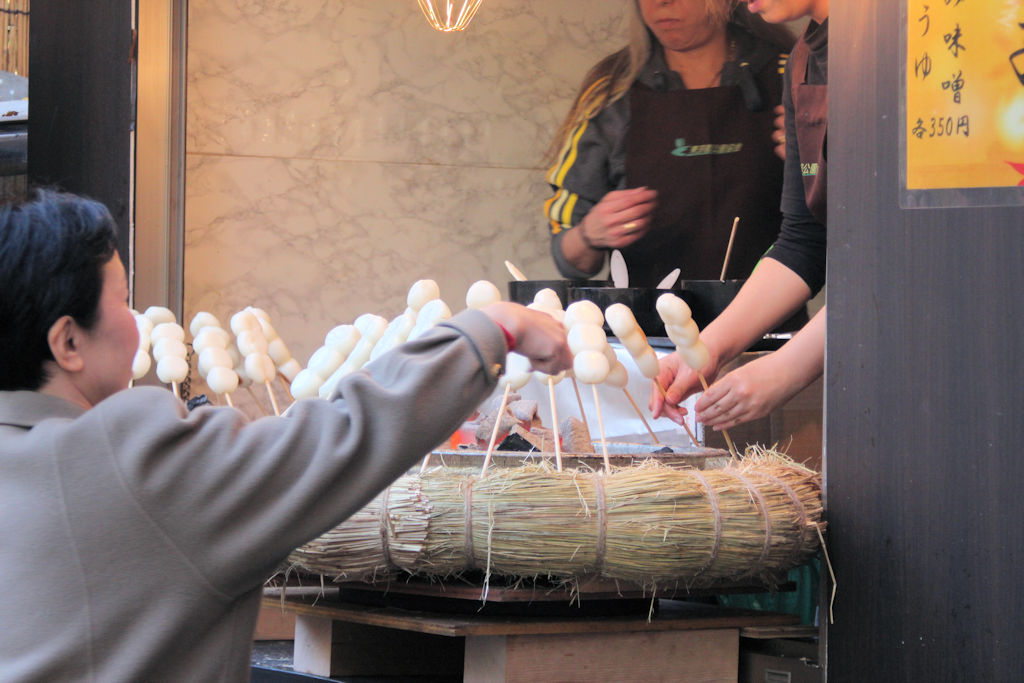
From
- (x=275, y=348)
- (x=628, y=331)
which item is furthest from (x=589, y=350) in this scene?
(x=275, y=348)

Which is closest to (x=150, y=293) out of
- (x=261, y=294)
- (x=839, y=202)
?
(x=261, y=294)

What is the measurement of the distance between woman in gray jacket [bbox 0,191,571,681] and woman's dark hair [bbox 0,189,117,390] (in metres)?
0.02

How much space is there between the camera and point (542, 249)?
4.46 meters

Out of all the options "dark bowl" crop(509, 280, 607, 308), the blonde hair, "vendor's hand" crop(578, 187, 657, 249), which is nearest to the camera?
"dark bowl" crop(509, 280, 607, 308)

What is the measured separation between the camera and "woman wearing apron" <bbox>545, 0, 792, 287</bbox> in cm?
405

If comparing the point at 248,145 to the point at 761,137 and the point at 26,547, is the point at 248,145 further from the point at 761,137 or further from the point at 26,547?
the point at 26,547

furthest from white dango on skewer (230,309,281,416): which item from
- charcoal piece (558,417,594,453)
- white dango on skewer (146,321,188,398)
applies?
charcoal piece (558,417,594,453)

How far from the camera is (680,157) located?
4.15m

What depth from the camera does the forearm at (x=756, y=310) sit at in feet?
7.92

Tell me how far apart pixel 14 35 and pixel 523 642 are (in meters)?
2.15

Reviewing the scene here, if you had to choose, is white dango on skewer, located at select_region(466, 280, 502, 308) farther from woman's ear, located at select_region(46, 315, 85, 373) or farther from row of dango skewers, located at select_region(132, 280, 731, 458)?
woman's ear, located at select_region(46, 315, 85, 373)

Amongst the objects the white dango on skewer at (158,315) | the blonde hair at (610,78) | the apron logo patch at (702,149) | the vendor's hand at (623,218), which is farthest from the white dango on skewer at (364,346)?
the blonde hair at (610,78)

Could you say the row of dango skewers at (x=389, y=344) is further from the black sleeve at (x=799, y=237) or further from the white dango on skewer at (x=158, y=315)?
the black sleeve at (x=799, y=237)

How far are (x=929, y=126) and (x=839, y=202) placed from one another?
0.17 meters
